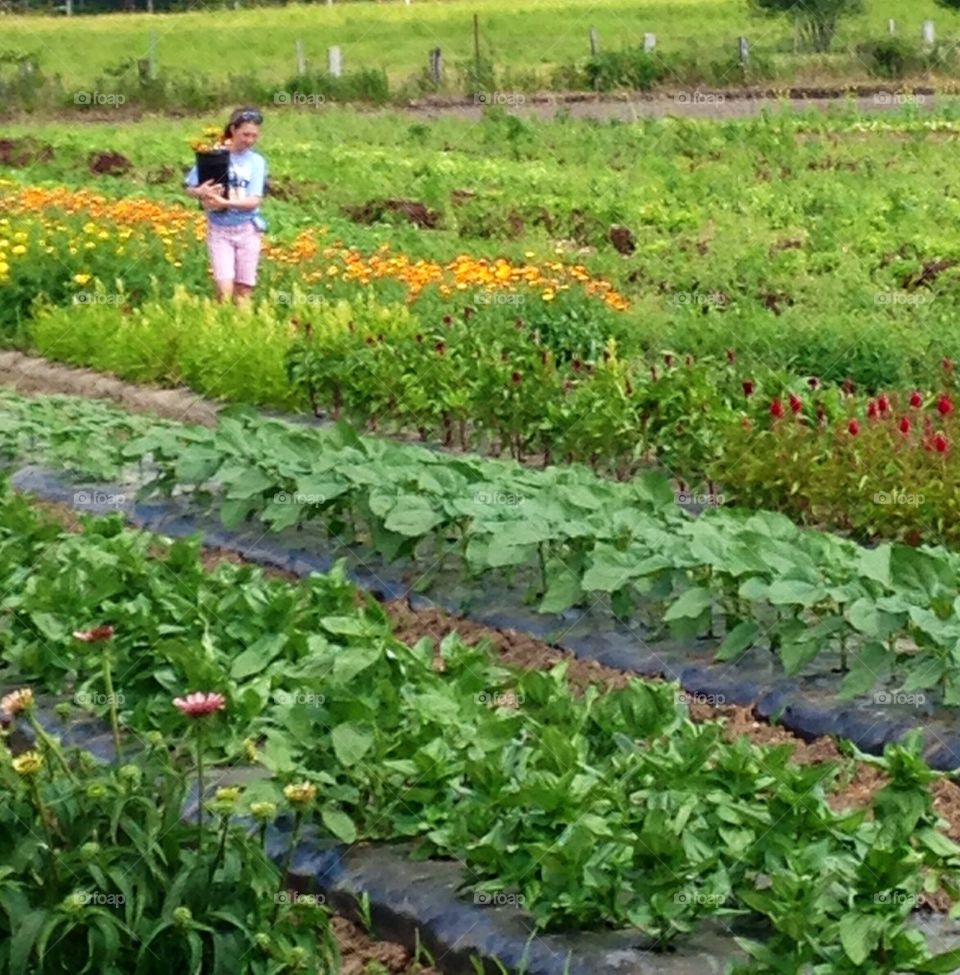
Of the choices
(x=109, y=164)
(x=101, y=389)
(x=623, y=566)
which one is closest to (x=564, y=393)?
(x=623, y=566)

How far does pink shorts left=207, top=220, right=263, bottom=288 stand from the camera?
42.3ft

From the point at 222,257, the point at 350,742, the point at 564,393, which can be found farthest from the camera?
the point at 222,257

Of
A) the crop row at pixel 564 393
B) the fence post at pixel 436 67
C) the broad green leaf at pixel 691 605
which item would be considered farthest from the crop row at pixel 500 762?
the fence post at pixel 436 67

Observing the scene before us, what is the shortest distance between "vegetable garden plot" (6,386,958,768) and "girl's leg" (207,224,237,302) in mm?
4260

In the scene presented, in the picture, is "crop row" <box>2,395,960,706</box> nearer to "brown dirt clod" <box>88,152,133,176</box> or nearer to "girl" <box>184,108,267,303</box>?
"girl" <box>184,108,267,303</box>

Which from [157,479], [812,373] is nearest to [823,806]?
[157,479]

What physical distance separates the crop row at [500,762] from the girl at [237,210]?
19.9 ft

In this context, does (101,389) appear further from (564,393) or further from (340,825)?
(340,825)

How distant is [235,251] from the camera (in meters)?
13.1

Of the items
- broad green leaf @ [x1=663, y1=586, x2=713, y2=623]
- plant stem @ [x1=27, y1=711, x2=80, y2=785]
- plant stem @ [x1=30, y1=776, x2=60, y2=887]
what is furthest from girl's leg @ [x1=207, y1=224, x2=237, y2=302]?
plant stem @ [x1=30, y1=776, x2=60, y2=887]

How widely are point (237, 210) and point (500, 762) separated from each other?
8246 millimetres

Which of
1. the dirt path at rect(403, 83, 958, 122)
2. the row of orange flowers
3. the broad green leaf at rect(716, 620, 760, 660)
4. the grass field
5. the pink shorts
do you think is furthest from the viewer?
the grass field

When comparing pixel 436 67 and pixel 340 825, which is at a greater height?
pixel 340 825

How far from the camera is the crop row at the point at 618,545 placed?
608cm
